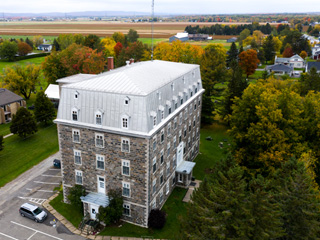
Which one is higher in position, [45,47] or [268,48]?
[268,48]

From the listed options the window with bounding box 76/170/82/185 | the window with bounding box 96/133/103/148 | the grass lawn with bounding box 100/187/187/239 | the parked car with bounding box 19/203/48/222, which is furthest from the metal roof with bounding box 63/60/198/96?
the parked car with bounding box 19/203/48/222

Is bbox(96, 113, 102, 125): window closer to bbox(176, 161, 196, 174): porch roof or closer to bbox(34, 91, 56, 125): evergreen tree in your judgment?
bbox(176, 161, 196, 174): porch roof

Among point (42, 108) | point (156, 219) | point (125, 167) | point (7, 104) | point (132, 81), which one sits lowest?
point (156, 219)

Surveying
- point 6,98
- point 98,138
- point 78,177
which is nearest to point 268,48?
point 6,98

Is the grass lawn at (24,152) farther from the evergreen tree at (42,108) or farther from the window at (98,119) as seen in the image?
the window at (98,119)

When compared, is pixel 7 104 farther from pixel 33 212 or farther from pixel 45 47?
pixel 45 47

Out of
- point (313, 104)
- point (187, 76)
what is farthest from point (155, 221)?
point (313, 104)

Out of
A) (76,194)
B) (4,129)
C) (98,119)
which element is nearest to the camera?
(98,119)
